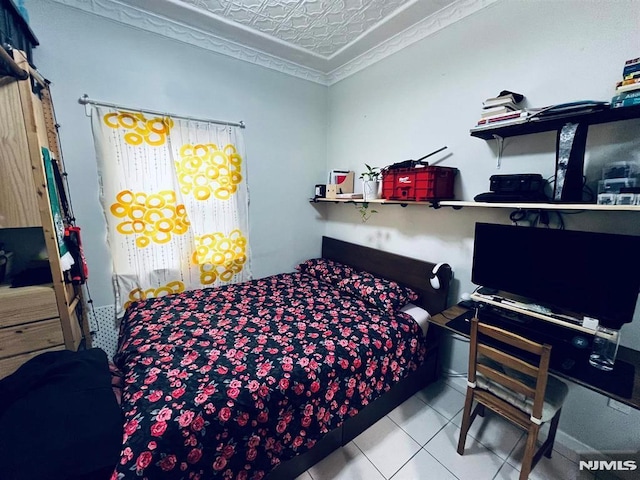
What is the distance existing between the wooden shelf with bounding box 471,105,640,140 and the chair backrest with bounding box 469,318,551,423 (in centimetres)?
114

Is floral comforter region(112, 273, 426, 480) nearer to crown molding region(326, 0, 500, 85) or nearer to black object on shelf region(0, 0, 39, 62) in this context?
black object on shelf region(0, 0, 39, 62)

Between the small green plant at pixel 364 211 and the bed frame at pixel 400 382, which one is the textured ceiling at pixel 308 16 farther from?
the bed frame at pixel 400 382

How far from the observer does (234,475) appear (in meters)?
1.25

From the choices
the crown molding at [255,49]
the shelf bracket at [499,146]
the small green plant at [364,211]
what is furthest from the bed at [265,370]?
the crown molding at [255,49]

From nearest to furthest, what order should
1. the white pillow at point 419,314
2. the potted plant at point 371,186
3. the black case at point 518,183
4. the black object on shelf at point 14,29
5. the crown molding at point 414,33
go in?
the black object on shelf at point 14,29 < the black case at point 518,183 < the crown molding at point 414,33 < the white pillow at point 419,314 < the potted plant at point 371,186

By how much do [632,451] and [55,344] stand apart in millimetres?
3406

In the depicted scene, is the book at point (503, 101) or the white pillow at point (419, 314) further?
the white pillow at point (419, 314)

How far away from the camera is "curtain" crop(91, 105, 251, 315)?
2172mm

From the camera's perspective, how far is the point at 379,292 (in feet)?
7.42

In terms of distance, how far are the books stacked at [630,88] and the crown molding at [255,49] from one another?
1.07 m

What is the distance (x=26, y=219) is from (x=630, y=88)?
309 cm

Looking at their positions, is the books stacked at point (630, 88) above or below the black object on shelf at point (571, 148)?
above

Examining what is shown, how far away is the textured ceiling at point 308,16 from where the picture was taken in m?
2.04

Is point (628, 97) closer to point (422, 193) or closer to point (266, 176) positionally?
point (422, 193)
